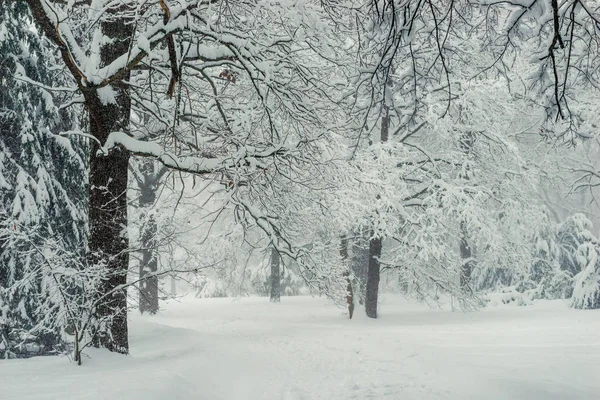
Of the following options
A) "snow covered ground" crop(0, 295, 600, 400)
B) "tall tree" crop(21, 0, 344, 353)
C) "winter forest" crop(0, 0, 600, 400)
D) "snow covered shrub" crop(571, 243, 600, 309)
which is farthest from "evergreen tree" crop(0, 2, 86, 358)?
"snow covered shrub" crop(571, 243, 600, 309)

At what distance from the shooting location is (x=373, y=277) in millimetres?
15227

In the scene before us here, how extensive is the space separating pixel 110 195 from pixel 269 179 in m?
2.23

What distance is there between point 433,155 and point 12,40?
11.0 m

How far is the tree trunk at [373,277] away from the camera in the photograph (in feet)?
49.9

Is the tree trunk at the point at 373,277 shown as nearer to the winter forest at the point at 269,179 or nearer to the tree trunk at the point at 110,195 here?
the winter forest at the point at 269,179

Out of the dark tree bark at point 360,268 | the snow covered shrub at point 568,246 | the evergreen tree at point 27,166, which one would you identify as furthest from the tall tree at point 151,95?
the snow covered shrub at point 568,246

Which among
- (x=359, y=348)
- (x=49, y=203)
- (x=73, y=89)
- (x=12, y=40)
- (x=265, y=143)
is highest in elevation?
(x=12, y=40)

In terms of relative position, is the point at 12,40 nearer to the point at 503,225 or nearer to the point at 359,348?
the point at 359,348

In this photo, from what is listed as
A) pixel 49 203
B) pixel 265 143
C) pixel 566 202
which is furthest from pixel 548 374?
pixel 566 202

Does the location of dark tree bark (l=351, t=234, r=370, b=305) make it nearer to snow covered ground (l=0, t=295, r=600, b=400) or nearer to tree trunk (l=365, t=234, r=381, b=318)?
tree trunk (l=365, t=234, r=381, b=318)

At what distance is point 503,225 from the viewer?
16.1m

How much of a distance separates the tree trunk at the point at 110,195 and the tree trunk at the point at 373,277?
9.47m

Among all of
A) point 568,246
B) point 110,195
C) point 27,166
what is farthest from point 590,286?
point 27,166

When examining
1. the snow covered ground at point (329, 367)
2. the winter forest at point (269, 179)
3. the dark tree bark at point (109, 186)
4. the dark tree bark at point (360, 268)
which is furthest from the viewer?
the dark tree bark at point (360, 268)
